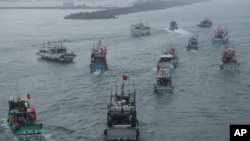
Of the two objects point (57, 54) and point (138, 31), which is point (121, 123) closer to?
point (57, 54)

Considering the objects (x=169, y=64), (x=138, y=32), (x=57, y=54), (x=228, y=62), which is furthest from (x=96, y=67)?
(x=138, y=32)

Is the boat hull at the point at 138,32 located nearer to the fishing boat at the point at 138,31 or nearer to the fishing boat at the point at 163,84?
the fishing boat at the point at 138,31

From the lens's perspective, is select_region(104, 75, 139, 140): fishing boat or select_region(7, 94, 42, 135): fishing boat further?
select_region(7, 94, 42, 135): fishing boat

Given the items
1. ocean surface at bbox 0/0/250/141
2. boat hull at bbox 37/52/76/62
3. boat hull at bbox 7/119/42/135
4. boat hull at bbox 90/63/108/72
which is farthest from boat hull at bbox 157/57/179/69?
boat hull at bbox 7/119/42/135

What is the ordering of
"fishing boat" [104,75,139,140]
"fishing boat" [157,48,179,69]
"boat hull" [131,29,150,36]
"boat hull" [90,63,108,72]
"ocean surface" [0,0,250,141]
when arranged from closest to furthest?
"fishing boat" [104,75,139,140] < "ocean surface" [0,0,250,141] < "fishing boat" [157,48,179,69] < "boat hull" [90,63,108,72] < "boat hull" [131,29,150,36]

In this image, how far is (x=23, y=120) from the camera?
107ft

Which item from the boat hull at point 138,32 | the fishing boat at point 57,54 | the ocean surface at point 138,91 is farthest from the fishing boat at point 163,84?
the boat hull at point 138,32

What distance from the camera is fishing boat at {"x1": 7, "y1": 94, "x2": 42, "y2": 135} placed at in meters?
32.3

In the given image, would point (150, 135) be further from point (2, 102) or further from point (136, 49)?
point (136, 49)

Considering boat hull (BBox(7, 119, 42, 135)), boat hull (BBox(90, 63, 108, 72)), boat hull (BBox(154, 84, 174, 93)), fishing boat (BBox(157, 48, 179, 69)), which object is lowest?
boat hull (BBox(7, 119, 42, 135))

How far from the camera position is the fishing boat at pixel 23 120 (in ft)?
106

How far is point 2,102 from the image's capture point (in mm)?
43031

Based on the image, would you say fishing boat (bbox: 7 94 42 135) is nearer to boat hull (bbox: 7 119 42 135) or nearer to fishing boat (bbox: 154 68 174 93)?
boat hull (bbox: 7 119 42 135)

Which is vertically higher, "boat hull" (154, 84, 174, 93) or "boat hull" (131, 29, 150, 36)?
"boat hull" (131, 29, 150, 36)
